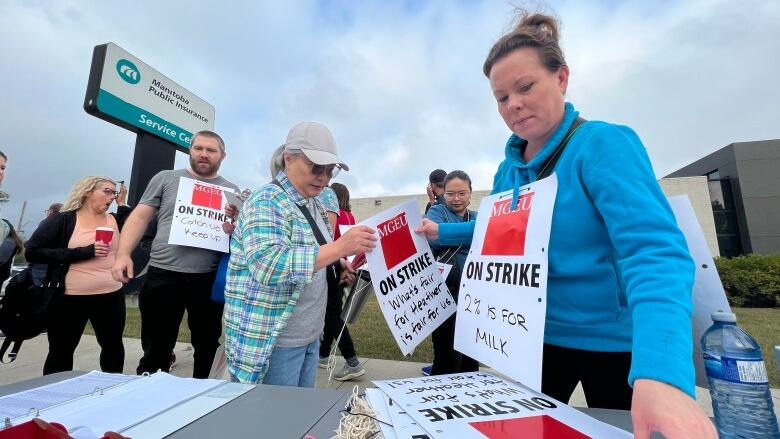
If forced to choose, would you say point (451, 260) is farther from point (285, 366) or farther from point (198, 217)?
point (198, 217)

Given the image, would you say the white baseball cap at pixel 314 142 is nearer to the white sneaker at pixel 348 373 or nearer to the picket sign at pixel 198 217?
the picket sign at pixel 198 217

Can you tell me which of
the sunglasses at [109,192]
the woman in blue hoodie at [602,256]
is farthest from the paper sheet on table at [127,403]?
the sunglasses at [109,192]

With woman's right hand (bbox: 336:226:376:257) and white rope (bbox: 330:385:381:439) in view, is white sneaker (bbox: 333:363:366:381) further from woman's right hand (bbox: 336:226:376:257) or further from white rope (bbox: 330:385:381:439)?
white rope (bbox: 330:385:381:439)

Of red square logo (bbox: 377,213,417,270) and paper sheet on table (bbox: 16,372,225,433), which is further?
red square logo (bbox: 377,213,417,270)

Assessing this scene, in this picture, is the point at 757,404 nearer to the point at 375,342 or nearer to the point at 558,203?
the point at 558,203

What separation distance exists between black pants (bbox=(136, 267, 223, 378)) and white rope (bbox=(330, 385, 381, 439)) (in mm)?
1970

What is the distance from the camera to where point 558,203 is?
996 mm

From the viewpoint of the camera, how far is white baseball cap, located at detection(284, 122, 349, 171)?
4.96ft

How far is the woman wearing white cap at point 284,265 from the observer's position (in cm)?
133

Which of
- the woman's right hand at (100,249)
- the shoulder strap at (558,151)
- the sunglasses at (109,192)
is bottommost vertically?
the woman's right hand at (100,249)

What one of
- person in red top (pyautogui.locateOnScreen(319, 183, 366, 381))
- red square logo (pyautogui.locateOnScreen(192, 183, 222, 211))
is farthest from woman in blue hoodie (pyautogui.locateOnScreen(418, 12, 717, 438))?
person in red top (pyautogui.locateOnScreen(319, 183, 366, 381))

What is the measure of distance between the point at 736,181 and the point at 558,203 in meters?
25.5

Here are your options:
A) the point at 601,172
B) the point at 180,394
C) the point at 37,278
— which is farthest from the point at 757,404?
the point at 37,278

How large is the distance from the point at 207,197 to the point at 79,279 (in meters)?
1.17
